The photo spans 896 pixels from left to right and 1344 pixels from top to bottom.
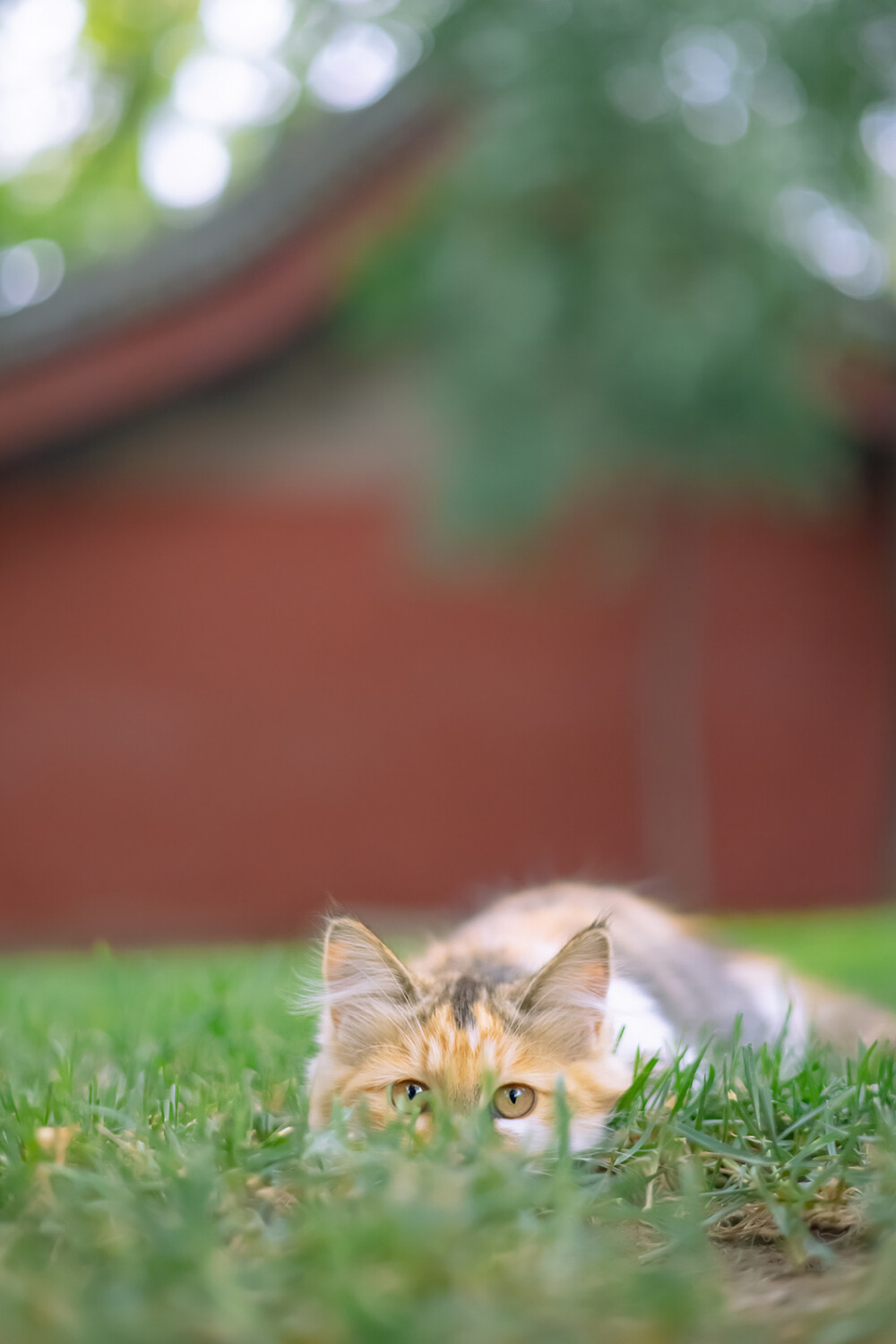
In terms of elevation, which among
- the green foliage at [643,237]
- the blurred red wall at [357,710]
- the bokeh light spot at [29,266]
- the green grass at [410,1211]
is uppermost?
the bokeh light spot at [29,266]

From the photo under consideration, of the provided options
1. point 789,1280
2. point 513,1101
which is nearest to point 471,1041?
point 513,1101

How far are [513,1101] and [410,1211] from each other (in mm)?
667

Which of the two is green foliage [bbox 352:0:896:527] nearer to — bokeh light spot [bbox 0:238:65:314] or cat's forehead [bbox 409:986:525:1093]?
cat's forehead [bbox 409:986:525:1093]

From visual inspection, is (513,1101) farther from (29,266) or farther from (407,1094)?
(29,266)

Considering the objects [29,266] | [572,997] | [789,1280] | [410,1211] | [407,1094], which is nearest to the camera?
[410,1211]

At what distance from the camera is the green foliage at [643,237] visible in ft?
23.8

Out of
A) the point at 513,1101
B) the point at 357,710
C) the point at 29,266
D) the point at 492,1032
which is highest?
the point at 29,266

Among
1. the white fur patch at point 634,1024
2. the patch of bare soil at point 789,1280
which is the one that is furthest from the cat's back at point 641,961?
the patch of bare soil at point 789,1280

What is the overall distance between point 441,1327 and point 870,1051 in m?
1.13

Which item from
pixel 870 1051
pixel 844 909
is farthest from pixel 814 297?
pixel 870 1051

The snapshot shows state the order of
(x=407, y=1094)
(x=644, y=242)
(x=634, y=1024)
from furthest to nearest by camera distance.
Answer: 1. (x=644, y=242)
2. (x=634, y=1024)
3. (x=407, y=1094)

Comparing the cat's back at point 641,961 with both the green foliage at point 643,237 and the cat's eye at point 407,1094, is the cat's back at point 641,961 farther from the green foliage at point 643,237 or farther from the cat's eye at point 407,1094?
the green foliage at point 643,237

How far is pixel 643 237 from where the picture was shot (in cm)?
752

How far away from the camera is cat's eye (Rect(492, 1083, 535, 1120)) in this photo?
1906 millimetres
